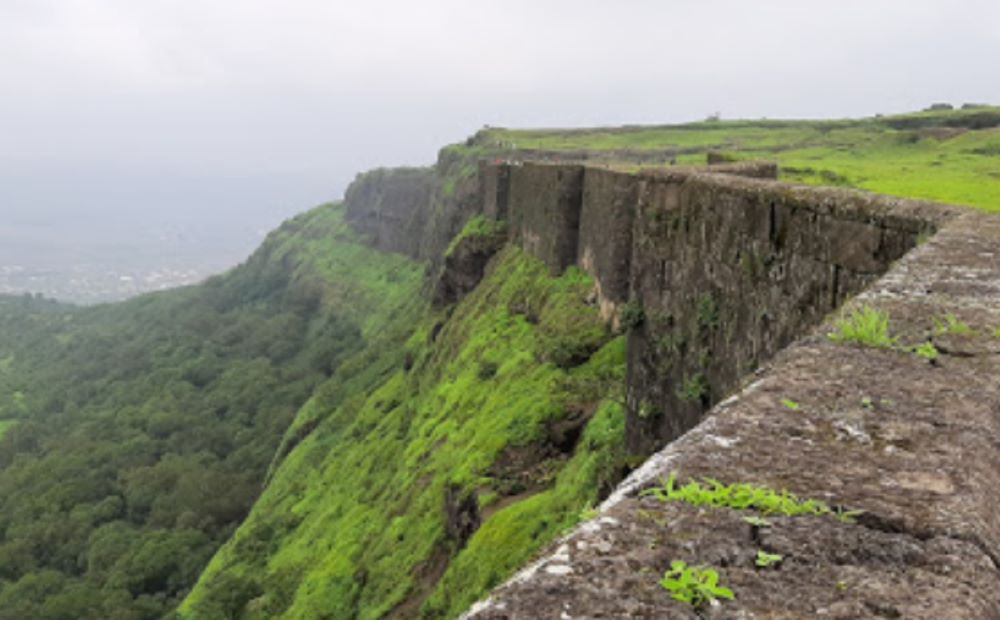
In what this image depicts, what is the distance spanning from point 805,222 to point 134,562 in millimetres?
51555

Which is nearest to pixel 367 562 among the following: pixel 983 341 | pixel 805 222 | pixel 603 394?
pixel 603 394

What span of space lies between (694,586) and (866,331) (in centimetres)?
287

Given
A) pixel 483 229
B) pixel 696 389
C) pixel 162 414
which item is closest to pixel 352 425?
pixel 483 229

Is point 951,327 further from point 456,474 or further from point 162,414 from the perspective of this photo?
point 162,414

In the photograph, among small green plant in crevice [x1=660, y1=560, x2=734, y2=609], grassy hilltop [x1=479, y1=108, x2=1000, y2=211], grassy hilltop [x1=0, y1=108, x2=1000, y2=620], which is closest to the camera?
small green plant in crevice [x1=660, y1=560, x2=734, y2=609]

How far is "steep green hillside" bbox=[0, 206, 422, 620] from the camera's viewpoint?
1989 inches

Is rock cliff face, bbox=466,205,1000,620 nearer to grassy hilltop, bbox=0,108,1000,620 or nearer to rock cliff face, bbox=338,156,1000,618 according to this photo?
rock cliff face, bbox=338,156,1000,618

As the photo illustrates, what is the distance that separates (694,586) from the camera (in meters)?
2.67

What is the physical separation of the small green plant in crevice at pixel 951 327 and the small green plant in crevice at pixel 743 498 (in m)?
2.30

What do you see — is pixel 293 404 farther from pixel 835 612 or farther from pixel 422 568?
pixel 835 612

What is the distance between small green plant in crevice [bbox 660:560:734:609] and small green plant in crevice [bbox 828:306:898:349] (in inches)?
106

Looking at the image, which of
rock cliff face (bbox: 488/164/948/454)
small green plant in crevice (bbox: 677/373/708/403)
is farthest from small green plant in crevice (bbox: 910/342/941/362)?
small green plant in crevice (bbox: 677/373/708/403)

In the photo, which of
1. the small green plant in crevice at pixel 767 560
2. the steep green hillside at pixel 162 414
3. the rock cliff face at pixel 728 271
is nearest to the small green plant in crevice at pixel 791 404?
the small green plant in crevice at pixel 767 560

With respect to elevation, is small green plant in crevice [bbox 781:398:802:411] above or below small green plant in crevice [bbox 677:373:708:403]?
above
